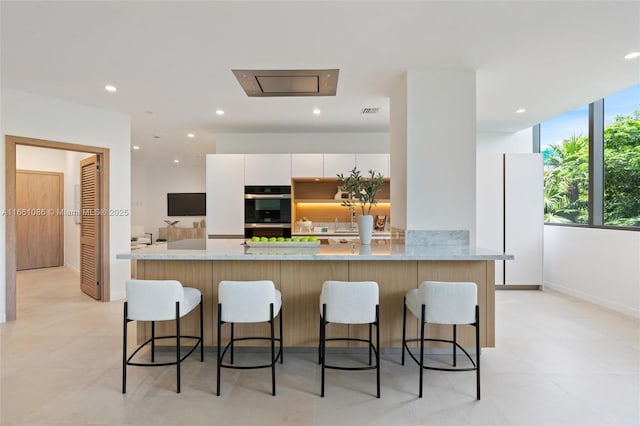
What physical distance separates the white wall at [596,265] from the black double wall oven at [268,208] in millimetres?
4124

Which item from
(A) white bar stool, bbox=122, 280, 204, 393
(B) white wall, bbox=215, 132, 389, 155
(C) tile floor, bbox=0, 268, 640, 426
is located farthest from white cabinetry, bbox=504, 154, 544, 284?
(A) white bar stool, bbox=122, 280, 204, 393

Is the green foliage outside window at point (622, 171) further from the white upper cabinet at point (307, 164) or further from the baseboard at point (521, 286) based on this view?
the white upper cabinet at point (307, 164)

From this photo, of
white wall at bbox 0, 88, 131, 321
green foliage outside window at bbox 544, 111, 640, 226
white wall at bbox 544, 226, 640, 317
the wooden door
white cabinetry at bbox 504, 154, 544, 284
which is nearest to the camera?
white wall at bbox 0, 88, 131, 321

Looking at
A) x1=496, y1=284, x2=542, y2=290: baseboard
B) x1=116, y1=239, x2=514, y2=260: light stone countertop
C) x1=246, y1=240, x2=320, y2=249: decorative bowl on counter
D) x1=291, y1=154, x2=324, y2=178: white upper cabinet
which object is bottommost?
x1=496, y1=284, x2=542, y2=290: baseboard

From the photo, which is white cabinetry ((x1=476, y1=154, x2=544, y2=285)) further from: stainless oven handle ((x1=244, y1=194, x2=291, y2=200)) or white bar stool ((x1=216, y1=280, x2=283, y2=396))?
white bar stool ((x1=216, y1=280, x2=283, y2=396))

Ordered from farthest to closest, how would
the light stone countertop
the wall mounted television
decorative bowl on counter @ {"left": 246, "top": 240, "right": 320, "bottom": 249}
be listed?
the wall mounted television → decorative bowl on counter @ {"left": 246, "top": 240, "right": 320, "bottom": 249} → the light stone countertop

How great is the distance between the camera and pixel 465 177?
3203 mm

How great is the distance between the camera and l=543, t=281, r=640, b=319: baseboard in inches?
155

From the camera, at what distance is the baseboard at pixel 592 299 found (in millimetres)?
3932

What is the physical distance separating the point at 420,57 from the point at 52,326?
4.65m

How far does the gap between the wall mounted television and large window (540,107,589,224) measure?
318 inches

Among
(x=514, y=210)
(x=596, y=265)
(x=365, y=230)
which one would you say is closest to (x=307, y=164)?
(x=365, y=230)

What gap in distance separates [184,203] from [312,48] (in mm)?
7758

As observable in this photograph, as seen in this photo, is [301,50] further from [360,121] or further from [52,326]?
[52,326]
